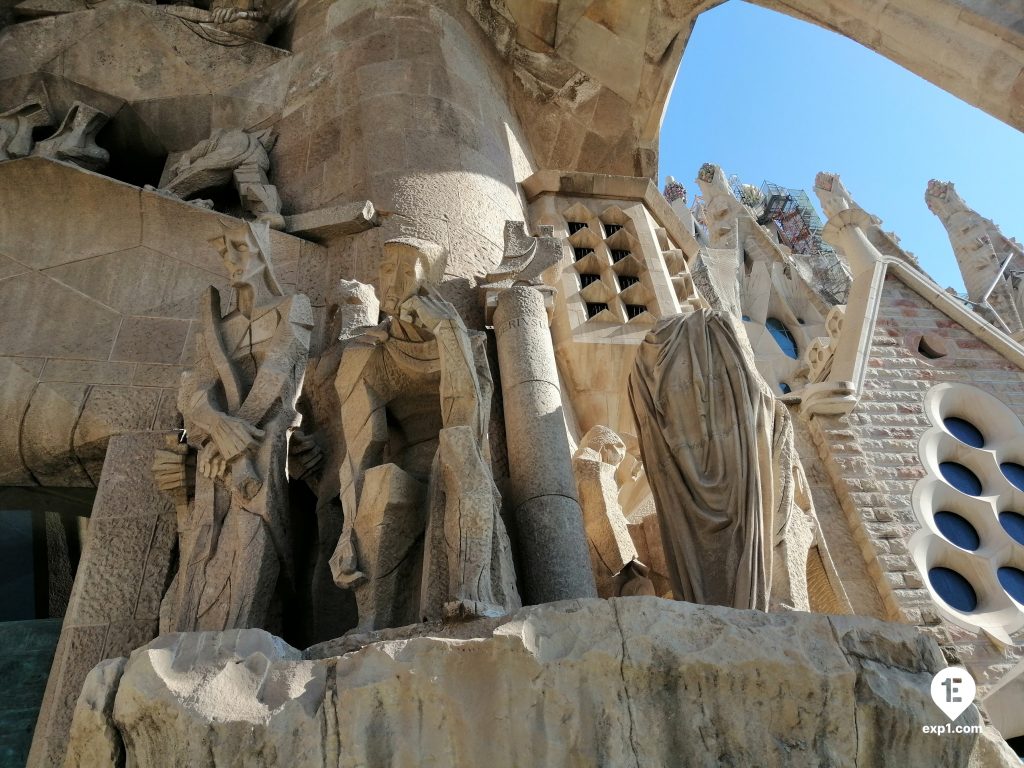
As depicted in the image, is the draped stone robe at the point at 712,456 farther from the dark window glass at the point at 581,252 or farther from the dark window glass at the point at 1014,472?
the dark window glass at the point at 1014,472

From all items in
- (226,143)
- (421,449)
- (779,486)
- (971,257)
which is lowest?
(779,486)

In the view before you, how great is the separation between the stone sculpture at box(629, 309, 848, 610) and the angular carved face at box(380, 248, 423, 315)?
1.19 metres

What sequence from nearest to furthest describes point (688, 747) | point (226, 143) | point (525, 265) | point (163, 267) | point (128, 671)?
point (688, 747), point (128, 671), point (525, 265), point (163, 267), point (226, 143)

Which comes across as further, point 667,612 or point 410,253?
point 410,253

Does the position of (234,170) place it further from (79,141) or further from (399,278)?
(399,278)

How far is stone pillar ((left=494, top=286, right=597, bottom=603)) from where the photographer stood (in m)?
4.25

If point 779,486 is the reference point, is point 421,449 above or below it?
above

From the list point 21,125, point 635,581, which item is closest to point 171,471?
point 635,581

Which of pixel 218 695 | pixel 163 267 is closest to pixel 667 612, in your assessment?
pixel 218 695

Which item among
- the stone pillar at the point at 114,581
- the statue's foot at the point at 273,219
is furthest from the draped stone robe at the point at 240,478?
the statue's foot at the point at 273,219

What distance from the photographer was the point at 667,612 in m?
3.11

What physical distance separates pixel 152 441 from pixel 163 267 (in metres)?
1.50

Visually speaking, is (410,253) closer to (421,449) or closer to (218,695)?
(421,449)

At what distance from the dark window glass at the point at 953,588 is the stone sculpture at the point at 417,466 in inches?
255
